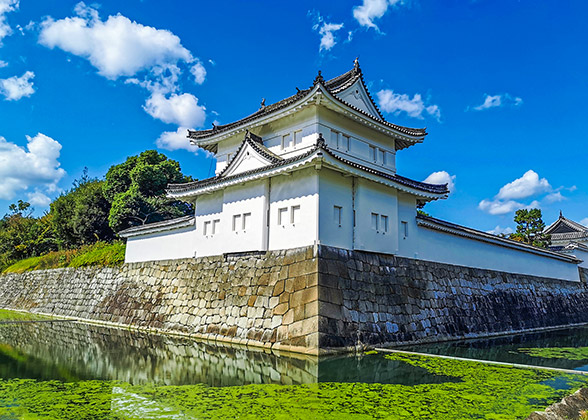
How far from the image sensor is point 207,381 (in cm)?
623

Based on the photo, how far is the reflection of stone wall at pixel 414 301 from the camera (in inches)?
368

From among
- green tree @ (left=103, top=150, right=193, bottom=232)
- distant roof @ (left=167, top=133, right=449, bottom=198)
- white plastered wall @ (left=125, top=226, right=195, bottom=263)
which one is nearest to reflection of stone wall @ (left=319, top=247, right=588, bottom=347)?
distant roof @ (left=167, top=133, right=449, bottom=198)

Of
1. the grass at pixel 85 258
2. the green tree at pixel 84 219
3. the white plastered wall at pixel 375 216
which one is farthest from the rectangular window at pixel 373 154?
the green tree at pixel 84 219

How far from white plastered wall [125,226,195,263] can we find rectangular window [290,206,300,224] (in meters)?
4.80

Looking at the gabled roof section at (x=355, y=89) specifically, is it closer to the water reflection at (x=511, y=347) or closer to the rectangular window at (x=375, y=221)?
the rectangular window at (x=375, y=221)

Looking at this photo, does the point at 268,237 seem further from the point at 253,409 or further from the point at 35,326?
the point at 35,326

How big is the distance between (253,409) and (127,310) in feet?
36.9

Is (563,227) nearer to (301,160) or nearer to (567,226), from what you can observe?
(567,226)

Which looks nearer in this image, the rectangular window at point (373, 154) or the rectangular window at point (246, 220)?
the rectangular window at point (246, 220)

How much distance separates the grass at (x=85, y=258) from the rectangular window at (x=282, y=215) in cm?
941

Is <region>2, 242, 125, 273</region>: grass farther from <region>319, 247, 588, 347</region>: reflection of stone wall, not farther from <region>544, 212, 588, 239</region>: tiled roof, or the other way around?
<region>544, 212, 588, 239</region>: tiled roof

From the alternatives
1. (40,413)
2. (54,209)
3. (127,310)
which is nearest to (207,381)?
(40,413)

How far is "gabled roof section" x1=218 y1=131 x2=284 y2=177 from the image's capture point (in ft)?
36.6

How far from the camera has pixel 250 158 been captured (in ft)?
38.1
